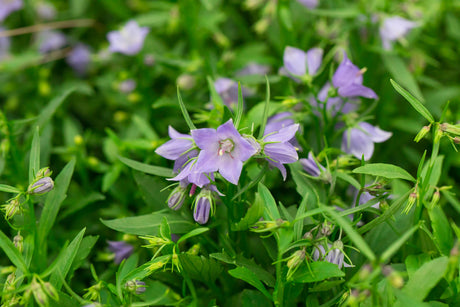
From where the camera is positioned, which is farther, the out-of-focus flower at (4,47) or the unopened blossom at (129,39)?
the out-of-focus flower at (4,47)

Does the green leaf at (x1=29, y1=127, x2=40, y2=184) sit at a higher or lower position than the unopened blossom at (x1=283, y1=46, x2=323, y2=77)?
lower

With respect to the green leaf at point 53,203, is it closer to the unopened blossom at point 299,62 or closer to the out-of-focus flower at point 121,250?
the out-of-focus flower at point 121,250

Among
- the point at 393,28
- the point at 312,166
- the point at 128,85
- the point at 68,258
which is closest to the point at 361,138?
the point at 312,166

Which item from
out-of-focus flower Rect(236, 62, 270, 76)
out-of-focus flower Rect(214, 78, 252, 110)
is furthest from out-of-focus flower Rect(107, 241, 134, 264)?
out-of-focus flower Rect(236, 62, 270, 76)

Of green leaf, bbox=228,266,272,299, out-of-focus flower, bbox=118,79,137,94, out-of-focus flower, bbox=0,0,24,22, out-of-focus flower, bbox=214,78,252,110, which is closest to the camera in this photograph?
green leaf, bbox=228,266,272,299

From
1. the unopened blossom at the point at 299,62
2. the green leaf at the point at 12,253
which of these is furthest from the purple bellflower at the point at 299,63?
the green leaf at the point at 12,253

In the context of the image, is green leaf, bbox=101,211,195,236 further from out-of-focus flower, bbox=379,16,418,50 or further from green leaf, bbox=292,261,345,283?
out-of-focus flower, bbox=379,16,418,50

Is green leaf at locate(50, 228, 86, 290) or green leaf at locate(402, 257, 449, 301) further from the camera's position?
green leaf at locate(50, 228, 86, 290)

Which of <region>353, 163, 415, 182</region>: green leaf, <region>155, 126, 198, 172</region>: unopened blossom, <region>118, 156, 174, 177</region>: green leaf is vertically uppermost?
<region>353, 163, 415, 182</region>: green leaf
